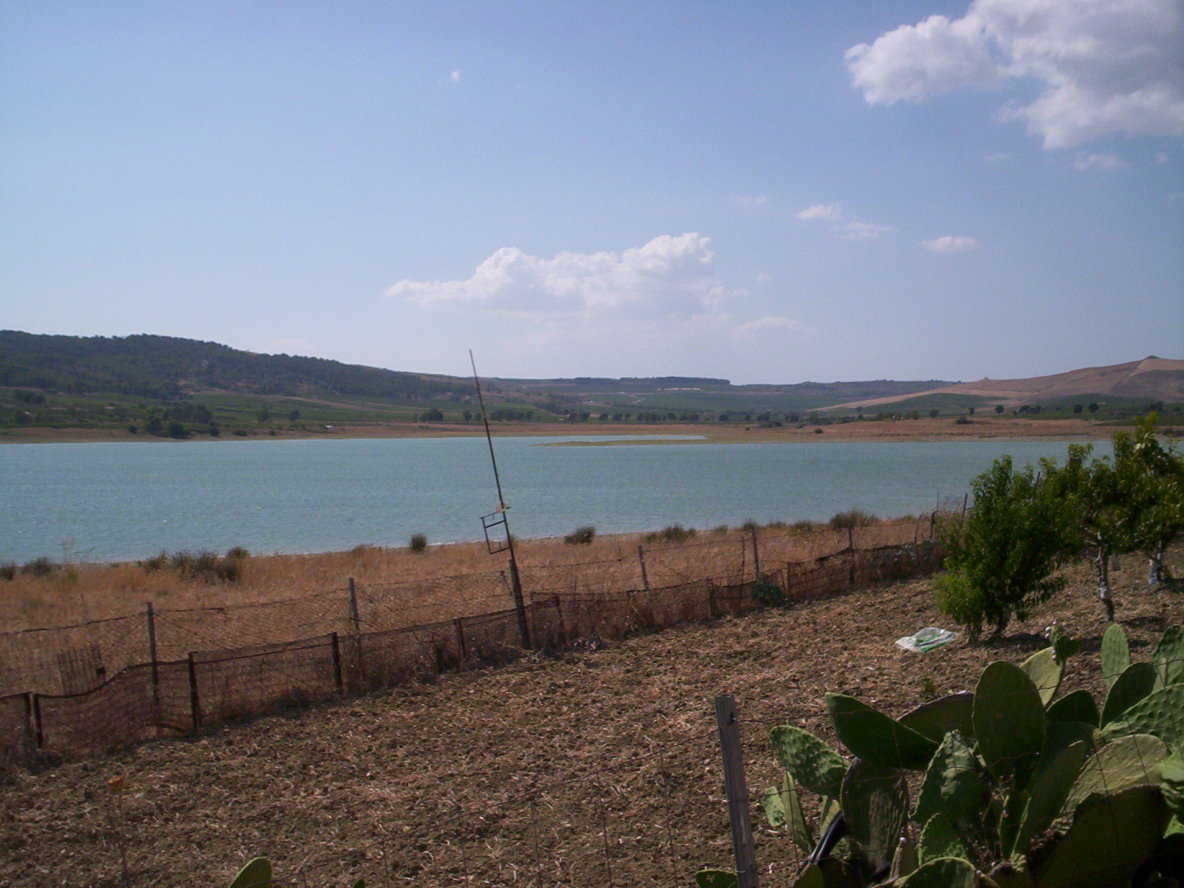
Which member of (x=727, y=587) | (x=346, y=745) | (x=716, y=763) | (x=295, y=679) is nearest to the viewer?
(x=716, y=763)

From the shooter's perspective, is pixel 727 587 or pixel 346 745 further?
pixel 727 587

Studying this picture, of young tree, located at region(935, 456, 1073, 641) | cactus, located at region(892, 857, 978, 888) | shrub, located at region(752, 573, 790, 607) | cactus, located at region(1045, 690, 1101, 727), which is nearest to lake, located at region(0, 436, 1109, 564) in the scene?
shrub, located at region(752, 573, 790, 607)

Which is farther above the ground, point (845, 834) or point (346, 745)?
point (845, 834)

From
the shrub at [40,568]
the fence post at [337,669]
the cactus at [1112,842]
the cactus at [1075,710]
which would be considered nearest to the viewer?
the cactus at [1112,842]

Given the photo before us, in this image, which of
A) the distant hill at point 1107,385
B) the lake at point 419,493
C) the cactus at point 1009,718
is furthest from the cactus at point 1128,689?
the distant hill at point 1107,385

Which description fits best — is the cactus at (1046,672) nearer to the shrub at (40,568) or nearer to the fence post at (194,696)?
the fence post at (194,696)

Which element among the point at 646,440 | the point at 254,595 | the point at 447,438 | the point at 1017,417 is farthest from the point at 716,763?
the point at 447,438

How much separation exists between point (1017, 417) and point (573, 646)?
127581 millimetres

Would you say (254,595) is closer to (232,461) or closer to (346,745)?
(346,745)

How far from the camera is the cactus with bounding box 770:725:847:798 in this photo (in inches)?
185

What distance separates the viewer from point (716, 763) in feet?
27.8

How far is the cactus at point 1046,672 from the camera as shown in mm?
4699

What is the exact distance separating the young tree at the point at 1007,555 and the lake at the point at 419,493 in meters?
24.7

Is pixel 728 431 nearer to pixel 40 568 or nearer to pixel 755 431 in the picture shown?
pixel 755 431
